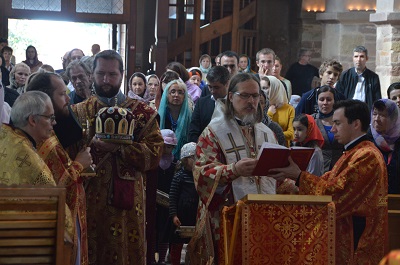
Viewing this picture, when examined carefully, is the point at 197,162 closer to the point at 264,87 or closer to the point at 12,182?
the point at 12,182

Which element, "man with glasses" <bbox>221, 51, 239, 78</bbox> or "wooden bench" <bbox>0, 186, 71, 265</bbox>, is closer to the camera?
"wooden bench" <bbox>0, 186, 71, 265</bbox>

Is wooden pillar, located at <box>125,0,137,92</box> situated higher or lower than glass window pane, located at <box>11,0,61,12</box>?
lower

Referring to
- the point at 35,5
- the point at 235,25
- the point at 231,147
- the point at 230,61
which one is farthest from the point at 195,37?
the point at 231,147

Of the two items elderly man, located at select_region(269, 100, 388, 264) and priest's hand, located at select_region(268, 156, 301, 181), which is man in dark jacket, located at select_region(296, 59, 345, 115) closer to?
elderly man, located at select_region(269, 100, 388, 264)

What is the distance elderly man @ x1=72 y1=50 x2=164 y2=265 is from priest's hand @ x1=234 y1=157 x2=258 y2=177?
729 mm

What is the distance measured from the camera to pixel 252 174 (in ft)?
18.9

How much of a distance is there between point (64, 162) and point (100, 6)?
10.6m

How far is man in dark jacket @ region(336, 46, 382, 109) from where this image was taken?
11.5 metres

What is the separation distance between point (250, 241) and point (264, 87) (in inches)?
164

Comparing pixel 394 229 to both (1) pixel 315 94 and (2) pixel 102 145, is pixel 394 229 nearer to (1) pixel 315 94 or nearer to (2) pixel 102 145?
(2) pixel 102 145

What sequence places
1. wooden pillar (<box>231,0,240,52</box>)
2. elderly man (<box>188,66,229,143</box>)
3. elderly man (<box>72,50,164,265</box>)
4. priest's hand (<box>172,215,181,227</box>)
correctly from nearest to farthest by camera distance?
elderly man (<box>72,50,164,265</box>)
priest's hand (<box>172,215,181,227</box>)
elderly man (<box>188,66,229,143</box>)
wooden pillar (<box>231,0,240,52</box>)

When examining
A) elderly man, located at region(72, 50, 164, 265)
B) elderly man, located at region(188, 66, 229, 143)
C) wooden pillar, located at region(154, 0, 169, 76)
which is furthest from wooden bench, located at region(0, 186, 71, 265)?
wooden pillar, located at region(154, 0, 169, 76)

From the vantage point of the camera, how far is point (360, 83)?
1157 centimetres

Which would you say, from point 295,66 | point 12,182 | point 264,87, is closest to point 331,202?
point 12,182
